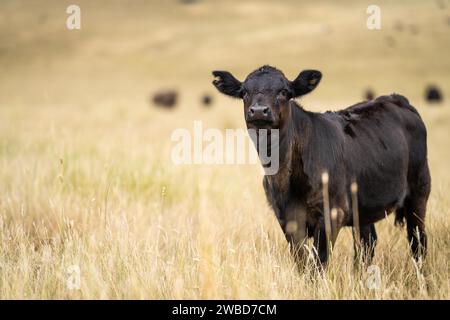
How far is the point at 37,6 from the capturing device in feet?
298

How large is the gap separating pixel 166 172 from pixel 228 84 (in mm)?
3182

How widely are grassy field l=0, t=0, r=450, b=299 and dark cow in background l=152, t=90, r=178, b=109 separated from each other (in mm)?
2309

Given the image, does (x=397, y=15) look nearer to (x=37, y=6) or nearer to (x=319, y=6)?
(x=319, y=6)

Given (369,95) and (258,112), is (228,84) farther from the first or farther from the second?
(369,95)

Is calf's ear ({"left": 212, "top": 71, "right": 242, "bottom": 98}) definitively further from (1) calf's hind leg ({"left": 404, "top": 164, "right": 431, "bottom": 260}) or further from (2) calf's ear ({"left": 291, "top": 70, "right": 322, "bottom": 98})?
(1) calf's hind leg ({"left": 404, "top": 164, "right": 431, "bottom": 260})

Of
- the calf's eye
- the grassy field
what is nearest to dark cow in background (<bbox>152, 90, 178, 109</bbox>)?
the grassy field

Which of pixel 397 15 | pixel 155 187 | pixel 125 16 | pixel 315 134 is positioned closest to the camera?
pixel 315 134

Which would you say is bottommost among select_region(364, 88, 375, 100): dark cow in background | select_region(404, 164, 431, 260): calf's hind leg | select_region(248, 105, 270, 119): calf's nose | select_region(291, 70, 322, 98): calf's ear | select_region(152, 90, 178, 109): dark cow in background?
select_region(404, 164, 431, 260): calf's hind leg

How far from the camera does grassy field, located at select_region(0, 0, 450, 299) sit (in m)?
3.92

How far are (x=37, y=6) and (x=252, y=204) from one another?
3727 inches

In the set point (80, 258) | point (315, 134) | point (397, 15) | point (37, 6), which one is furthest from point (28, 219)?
point (37, 6)

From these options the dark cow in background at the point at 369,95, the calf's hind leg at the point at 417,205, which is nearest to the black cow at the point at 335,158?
the calf's hind leg at the point at 417,205

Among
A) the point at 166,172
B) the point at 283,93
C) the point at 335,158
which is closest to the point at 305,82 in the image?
the point at 283,93

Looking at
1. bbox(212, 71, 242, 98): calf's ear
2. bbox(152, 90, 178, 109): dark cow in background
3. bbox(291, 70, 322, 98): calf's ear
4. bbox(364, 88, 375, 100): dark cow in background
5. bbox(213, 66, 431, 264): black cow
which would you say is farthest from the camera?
bbox(152, 90, 178, 109): dark cow in background
